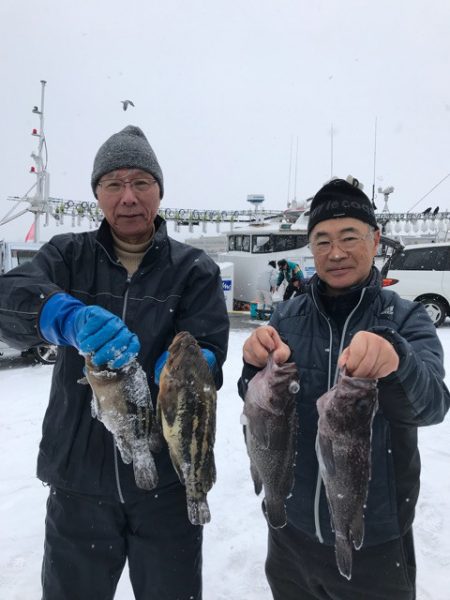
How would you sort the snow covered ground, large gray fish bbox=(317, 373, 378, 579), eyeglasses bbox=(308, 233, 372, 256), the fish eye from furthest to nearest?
the snow covered ground, eyeglasses bbox=(308, 233, 372, 256), the fish eye, large gray fish bbox=(317, 373, 378, 579)

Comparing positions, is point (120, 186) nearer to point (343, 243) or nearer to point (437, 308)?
point (343, 243)

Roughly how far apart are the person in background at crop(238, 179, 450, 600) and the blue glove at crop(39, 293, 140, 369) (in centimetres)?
57

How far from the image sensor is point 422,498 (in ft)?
12.3

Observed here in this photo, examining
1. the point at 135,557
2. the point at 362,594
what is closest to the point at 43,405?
the point at 135,557

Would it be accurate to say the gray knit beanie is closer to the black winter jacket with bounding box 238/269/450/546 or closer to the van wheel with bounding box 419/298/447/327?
the black winter jacket with bounding box 238/269/450/546

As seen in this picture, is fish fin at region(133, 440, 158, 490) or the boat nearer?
fish fin at region(133, 440, 158, 490)

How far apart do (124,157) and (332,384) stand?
5.13 ft

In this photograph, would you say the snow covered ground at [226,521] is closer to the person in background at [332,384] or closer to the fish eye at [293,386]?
the person in background at [332,384]

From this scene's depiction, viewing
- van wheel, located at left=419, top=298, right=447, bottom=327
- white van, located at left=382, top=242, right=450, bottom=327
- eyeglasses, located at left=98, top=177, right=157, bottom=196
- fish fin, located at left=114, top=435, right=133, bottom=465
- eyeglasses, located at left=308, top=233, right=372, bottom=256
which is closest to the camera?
fish fin, located at left=114, top=435, right=133, bottom=465

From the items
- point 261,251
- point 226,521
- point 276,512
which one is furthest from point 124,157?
point 261,251

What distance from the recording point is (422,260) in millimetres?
11828

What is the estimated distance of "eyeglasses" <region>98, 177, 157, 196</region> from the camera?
6.81 feet

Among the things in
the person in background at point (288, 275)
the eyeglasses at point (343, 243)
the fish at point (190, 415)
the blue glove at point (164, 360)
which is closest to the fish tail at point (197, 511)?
the fish at point (190, 415)

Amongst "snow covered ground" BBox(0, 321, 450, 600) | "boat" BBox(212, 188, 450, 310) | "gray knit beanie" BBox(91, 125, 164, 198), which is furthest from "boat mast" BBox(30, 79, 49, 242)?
"gray knit beanie" BBox(91, 125, 164, 198)
